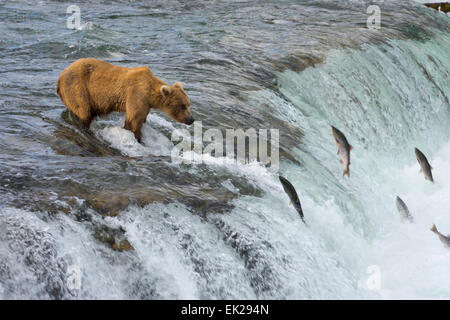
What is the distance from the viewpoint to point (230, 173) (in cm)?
547

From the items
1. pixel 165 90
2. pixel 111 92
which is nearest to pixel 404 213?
pixel 165 90

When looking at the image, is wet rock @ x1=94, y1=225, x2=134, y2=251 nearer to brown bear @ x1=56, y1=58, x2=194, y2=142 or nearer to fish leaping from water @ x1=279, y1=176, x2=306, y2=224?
fish leaping from water @ x1=279, y1=176, x2=306, y2=224

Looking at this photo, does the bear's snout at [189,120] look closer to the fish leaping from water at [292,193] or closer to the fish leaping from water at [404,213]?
the fish leaping from water at [292,193]

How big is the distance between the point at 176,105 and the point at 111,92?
0.60 meters

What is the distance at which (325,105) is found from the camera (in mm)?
8664

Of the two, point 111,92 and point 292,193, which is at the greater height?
point 111,92

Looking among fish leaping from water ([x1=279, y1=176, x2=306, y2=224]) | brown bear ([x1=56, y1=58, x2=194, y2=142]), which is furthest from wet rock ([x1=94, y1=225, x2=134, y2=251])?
brown bear ([x1=56, y1=58, x2=194, y2=142])

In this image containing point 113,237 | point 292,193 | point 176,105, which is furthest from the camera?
point 176,105

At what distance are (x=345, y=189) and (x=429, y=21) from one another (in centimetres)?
828

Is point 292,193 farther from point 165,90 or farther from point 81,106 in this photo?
point 81,106

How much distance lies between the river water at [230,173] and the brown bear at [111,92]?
0.59 feet

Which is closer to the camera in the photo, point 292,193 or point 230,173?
point 292,193

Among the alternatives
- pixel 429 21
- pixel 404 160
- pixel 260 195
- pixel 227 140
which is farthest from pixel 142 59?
pixel 429 21
